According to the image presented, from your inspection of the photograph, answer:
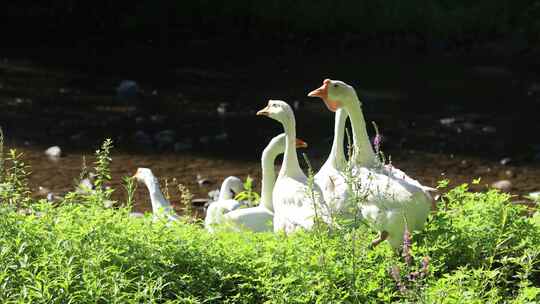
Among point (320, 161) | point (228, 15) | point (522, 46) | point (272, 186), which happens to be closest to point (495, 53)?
point (522, 46)

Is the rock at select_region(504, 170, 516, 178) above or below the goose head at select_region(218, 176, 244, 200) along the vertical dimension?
below

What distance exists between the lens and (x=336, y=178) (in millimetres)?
5793

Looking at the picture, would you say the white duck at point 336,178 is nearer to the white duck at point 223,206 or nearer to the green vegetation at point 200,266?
the green vegetation at point 200,266

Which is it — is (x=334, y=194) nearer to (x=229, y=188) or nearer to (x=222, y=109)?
(x=229, y=188)

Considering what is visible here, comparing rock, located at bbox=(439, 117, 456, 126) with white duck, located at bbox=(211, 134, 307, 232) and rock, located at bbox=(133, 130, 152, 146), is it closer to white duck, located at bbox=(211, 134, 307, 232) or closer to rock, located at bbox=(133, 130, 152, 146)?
rock, located at bbox=(133, 130, 152, 146)

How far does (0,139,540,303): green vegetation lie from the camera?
4.30m

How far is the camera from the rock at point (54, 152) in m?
9.67

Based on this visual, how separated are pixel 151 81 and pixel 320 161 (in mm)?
4205

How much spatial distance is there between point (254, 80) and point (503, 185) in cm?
541

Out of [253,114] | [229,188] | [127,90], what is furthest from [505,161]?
[127,90]

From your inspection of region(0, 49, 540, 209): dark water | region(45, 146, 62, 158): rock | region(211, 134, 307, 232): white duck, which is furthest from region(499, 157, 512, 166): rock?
region(45, 146, 62, 158): rock

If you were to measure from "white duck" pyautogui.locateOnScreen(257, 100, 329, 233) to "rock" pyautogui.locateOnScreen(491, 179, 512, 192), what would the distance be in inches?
121

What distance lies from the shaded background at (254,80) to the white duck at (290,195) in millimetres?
2454

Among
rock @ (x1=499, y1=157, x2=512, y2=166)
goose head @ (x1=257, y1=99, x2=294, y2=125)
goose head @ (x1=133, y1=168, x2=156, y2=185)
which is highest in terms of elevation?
goose head @ (x1=257, y1=99, x2=294, y2=125)
